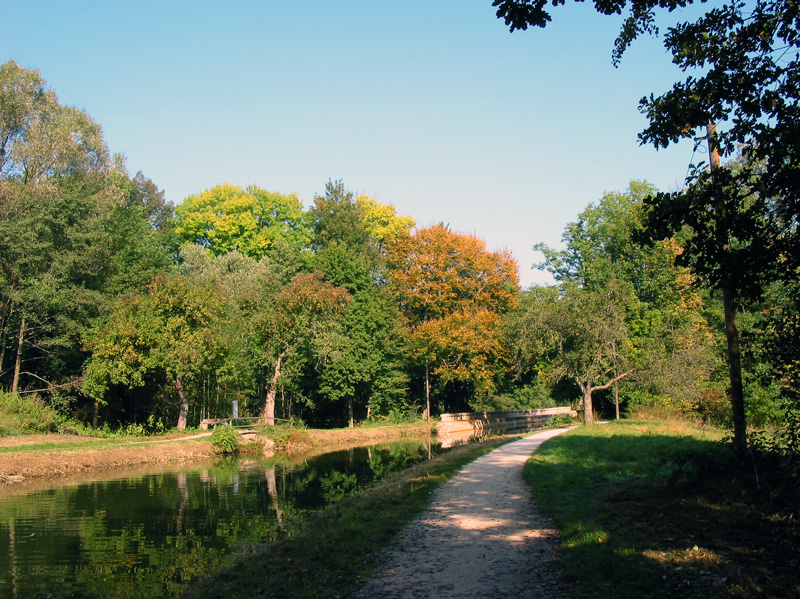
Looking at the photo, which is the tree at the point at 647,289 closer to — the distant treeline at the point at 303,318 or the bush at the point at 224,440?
the distant treeline at the point at 303,318

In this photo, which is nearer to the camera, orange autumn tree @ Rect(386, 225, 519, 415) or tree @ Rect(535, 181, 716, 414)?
tree @ Rect(535, 181, 716, 414)

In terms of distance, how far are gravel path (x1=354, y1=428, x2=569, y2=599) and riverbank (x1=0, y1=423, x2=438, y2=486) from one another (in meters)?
14.9

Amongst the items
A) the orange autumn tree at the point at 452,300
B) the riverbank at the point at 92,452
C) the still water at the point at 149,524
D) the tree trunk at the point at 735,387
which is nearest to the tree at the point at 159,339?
the riverbank at the point at 92,452

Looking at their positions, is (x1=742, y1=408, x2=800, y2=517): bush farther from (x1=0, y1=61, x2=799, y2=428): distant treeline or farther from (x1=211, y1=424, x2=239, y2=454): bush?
(x1=211, y1=424, x2=239, y2=454): bush

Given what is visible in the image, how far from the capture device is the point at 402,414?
42.8 m

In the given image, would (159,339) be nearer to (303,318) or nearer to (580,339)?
(303,318)

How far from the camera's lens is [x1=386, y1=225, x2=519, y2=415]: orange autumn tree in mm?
40781

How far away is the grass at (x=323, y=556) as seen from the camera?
7.36 m

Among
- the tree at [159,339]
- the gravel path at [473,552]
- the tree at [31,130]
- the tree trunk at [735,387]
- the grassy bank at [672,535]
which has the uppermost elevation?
the tree at [31,130]

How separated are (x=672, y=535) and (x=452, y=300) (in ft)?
117

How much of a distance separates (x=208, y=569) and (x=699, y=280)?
8436 millimetres

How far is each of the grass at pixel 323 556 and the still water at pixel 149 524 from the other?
36.8 inches

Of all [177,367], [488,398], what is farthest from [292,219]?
[177,367]

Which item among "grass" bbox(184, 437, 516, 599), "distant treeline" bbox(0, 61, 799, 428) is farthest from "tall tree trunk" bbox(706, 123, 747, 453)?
"distant treeline" bbox(0, 61, 799, 428)
